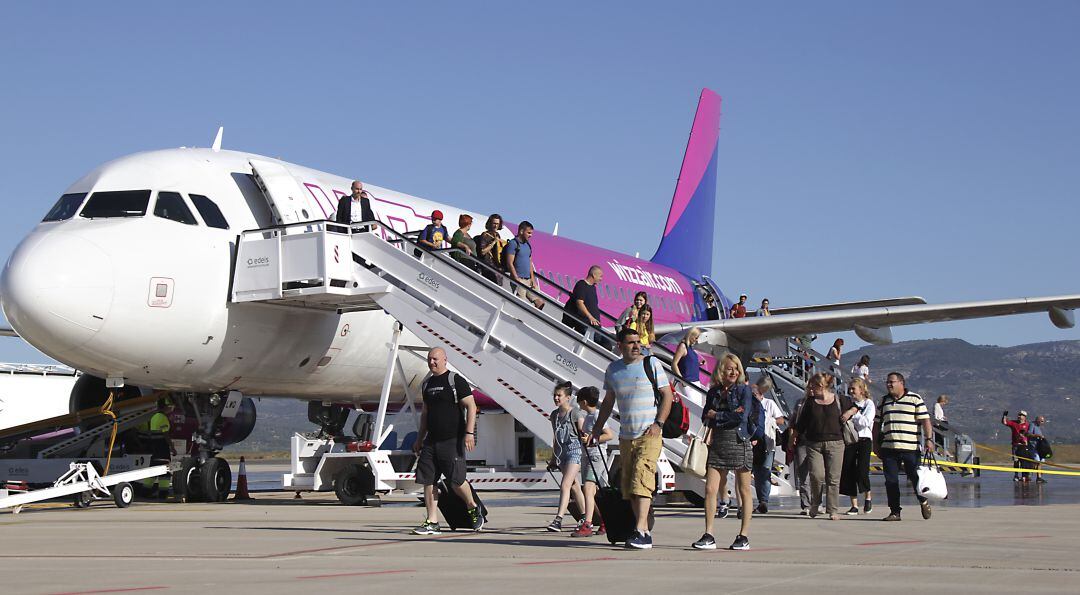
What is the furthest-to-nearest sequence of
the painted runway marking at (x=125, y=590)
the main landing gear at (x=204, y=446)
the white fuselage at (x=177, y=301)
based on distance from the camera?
the main landing gear at (x=204, y=446), the white fuselage at (x=177, y=301), the painted runway marking at (x=125, y=590)

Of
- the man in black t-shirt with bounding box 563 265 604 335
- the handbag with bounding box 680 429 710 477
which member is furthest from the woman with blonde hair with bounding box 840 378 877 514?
the handbag with bounding box 680 429 710 477

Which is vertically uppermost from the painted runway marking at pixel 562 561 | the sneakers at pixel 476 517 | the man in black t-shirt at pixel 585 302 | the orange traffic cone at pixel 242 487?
the man in black t-shirt at pixel 585 302

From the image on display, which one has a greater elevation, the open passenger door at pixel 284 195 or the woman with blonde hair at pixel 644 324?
the open passenger door at pixel 284 195

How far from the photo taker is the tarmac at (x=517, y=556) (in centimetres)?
693

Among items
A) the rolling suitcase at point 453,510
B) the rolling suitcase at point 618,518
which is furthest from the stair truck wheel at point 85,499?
the rolling suitcase at point 618,518

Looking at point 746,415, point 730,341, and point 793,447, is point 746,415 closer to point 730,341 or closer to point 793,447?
point 793,447

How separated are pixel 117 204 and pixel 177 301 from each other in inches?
55.7

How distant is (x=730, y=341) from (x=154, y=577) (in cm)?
1682

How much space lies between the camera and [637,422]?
30.5 ft

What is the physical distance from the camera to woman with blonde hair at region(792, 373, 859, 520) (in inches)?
515

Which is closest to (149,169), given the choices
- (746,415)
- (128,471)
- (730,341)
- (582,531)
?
(128,471)

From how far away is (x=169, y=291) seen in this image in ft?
46.6

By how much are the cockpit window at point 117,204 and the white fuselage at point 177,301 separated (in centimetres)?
11

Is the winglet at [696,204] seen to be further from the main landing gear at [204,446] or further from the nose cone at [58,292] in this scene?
the nose cone at [58,292]
